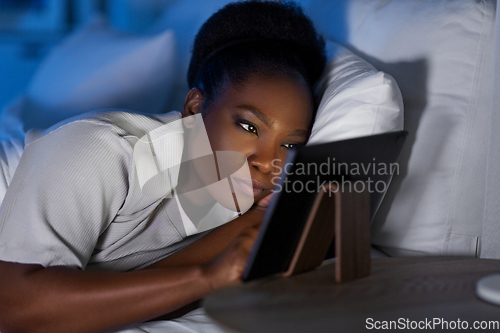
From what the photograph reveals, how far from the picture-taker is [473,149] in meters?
0.99

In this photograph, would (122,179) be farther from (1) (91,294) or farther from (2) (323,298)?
(2) (323,298)

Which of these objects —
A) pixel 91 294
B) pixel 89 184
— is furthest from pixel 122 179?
pixel 91 294

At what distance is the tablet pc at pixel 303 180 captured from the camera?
0.57 meters

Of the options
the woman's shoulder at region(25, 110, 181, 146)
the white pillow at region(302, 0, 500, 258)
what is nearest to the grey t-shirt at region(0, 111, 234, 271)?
the woman's shoulder at region(25, 110, 181, 146)

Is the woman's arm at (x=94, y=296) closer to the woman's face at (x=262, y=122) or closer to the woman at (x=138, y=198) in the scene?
the woman at (x=138, y=198)

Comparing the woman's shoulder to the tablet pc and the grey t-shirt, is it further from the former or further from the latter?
the tablet pc

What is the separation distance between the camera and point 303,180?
1.92 feet

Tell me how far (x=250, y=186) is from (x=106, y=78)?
2.50 ft

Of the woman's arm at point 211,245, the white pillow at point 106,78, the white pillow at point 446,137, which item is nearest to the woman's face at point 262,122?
the woman's arm at point 211,245

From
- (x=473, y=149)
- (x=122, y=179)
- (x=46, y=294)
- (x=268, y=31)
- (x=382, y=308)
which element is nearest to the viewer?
(x=382, y=308)

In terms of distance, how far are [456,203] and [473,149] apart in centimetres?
12

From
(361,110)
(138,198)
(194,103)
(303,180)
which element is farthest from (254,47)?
(303,180)

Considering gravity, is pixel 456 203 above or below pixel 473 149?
below

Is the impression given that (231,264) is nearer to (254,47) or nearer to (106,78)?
(254,47)
